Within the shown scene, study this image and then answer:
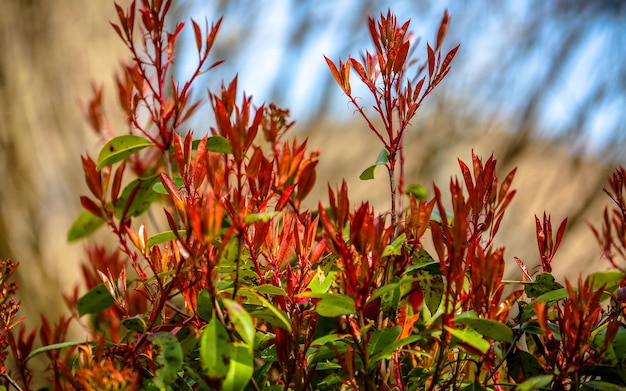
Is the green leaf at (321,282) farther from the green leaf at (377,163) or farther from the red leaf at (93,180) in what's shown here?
the red leaf at (93,180)

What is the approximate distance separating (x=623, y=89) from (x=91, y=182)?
6.97 ft

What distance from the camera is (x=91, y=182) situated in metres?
0.68

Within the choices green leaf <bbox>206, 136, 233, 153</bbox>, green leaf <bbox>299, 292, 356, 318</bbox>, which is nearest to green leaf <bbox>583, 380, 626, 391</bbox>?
green leaf <bbox>299, 292, 356, 318</bbox>

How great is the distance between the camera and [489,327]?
533 mm

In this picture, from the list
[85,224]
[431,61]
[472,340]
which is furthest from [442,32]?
[85,224]

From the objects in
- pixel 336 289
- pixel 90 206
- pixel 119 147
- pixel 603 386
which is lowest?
pixel 603 386

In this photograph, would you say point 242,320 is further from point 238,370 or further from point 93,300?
point 93,300

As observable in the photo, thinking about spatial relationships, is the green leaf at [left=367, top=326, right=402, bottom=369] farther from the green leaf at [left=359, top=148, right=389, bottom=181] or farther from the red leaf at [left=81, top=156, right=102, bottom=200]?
the red leaf at [left=81, top=156, right=102, bottom=200]

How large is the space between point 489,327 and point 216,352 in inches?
9.2

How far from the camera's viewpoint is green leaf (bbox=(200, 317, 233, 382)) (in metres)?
0.47

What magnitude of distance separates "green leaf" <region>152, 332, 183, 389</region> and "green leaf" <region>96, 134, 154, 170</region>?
15.2 inches

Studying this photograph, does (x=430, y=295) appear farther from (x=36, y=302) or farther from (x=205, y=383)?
(x=36, y=302)

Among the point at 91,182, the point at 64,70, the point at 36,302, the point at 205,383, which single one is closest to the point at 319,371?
the point at 205,383

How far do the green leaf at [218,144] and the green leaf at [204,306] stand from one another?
0.82 feet
